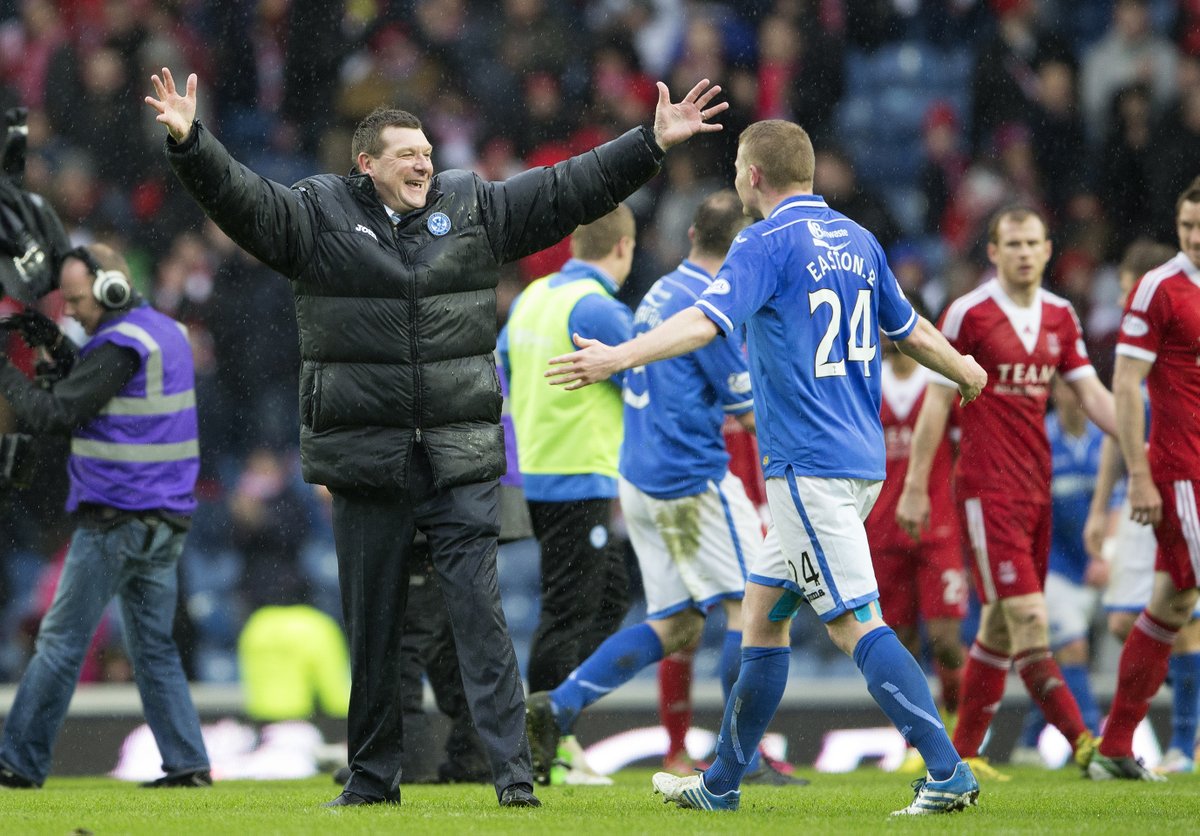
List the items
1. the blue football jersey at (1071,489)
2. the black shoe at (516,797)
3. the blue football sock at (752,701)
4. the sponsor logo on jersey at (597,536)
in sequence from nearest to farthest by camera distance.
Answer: the blue football sock at (752,701) → the black shoe at (516,797) → the sponsor logo on jersey at (597,536) → the blue football jersey at (1071,489)

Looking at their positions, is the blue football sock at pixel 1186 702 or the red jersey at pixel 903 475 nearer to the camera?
the blue football sock at pixel 1186 702

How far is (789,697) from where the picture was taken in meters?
9.90

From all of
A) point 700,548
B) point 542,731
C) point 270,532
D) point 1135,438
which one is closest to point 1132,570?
point 1135,438

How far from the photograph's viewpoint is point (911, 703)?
547 centimetres

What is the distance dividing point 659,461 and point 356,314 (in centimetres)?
226

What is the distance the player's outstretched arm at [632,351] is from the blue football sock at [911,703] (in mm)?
1106

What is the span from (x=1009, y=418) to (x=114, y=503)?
400 cm

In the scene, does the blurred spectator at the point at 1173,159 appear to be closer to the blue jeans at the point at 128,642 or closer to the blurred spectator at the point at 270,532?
the blurred spectator at the point at 270,532

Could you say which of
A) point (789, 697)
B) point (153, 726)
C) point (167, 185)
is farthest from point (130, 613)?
point (167, 185)

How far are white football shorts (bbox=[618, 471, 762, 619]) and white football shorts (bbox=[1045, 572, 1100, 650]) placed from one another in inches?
92.9

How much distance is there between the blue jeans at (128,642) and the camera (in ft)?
25.3

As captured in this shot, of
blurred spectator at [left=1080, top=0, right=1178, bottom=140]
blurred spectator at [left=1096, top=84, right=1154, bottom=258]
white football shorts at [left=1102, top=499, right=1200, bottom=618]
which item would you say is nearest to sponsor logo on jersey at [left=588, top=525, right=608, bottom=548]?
white football shorts at [left=1102, top=499, right=1200, bottom=618]

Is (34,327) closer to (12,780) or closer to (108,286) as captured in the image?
(108,286)

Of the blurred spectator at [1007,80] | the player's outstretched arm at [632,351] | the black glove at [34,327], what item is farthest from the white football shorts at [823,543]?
the blurred spectator at [1007,80]
